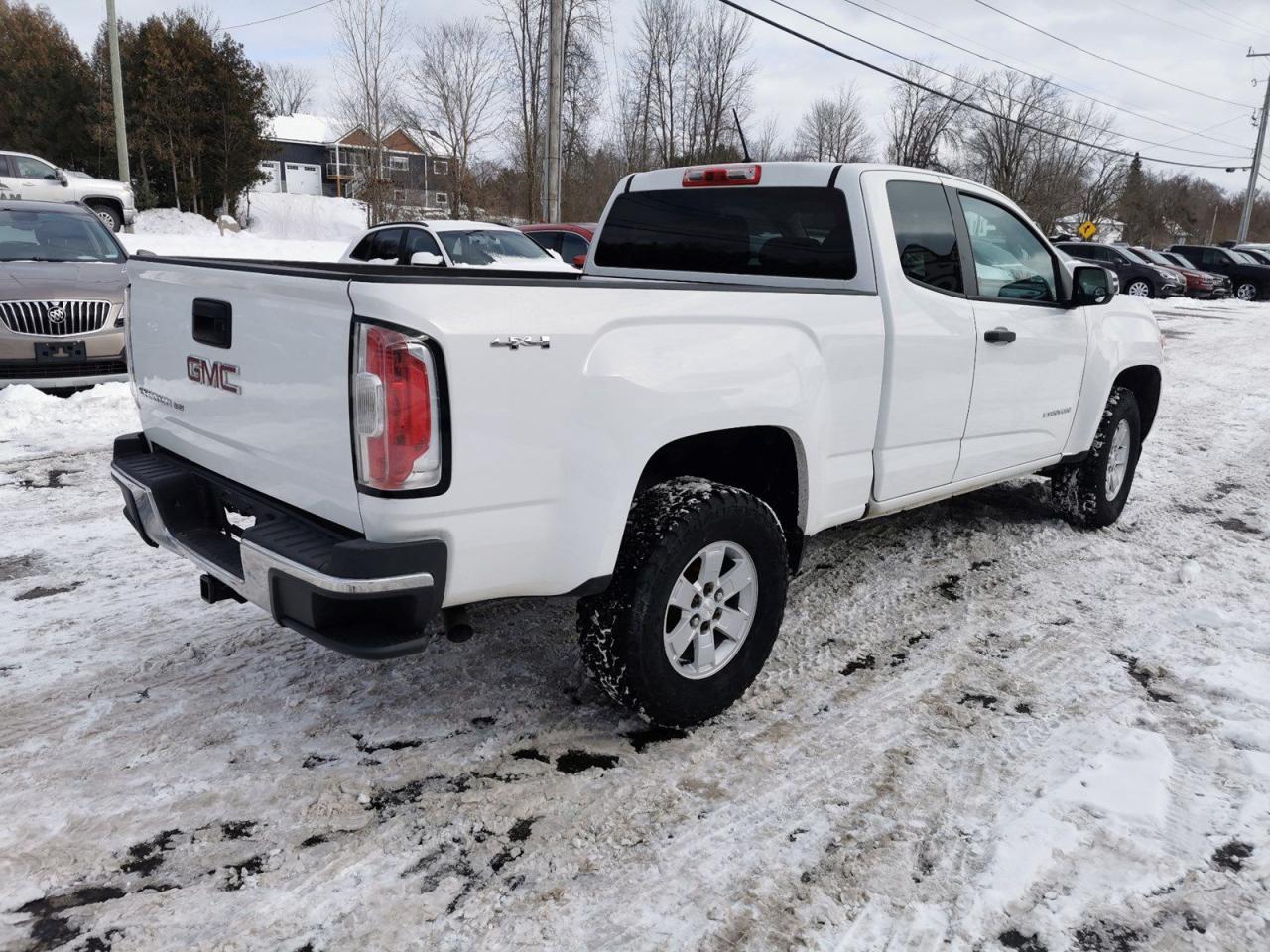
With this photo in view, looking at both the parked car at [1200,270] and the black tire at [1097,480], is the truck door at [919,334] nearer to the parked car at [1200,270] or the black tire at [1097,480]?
the black tire at [1097,480]

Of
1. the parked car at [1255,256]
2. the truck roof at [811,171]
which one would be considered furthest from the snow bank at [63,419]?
the parked car at [1255,256]

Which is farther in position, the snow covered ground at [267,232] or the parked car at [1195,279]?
the parked car at [1195,279]

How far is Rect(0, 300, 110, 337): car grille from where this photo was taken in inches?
290

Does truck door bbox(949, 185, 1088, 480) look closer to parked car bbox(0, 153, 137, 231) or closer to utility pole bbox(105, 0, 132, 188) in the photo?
parked car bbox(0, 153, 137, 231)

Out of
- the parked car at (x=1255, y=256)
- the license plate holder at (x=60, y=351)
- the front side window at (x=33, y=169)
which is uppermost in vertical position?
the front side window at (x=33, y=169)

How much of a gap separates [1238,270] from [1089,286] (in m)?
31.2

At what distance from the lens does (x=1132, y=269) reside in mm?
26359

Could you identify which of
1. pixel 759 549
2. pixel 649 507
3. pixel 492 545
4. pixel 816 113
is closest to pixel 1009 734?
pixel 759 549

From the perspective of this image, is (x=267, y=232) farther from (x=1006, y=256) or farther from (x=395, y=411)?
(x=395, y=411)

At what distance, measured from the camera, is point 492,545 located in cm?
255

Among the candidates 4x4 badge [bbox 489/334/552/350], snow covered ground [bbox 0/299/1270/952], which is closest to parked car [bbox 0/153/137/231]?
snow covered ground [bbox 0/299/1270/952]

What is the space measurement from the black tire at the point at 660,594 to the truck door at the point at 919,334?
2.92ft

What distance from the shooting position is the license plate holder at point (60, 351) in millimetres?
7512

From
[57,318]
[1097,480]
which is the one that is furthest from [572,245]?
[1097,480]
